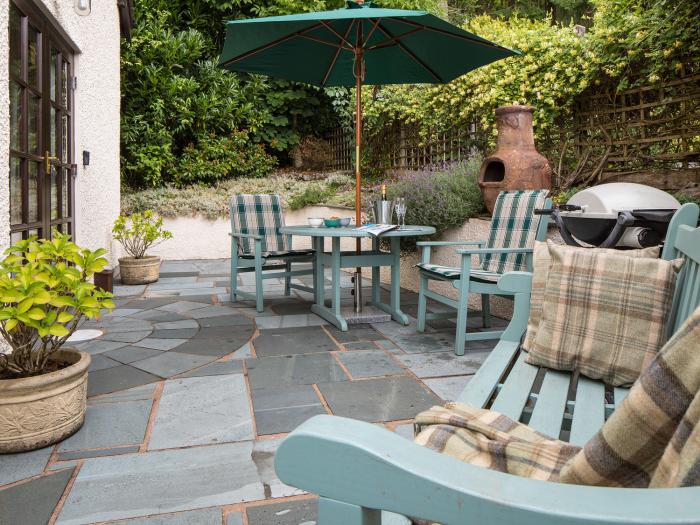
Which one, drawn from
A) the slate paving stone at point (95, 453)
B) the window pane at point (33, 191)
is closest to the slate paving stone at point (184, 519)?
the slate paving stone at point (95, 453)

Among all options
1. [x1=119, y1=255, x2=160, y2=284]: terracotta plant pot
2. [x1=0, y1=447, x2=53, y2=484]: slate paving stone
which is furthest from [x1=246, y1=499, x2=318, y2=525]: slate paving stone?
[x1=119, y1=255, x2=160, y2=284]: terracotta plant pot

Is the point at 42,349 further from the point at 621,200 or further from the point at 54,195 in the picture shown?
the point at 621,200

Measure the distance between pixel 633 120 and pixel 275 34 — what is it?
314 cm

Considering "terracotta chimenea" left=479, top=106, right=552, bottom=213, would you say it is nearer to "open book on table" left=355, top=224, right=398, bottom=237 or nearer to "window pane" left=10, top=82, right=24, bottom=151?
"open book on table" left=355, top=224, right=398, bottom=237

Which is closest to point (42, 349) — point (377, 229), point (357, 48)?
point (377, 229)

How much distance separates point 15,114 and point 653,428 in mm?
3571

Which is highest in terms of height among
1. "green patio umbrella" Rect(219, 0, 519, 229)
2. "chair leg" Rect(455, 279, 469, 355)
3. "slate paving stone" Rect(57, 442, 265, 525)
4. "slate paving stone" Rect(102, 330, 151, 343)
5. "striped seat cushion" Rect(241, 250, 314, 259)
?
"green patio umbrella" Rect(219, 0, 519, 229)

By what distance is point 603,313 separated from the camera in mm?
1617

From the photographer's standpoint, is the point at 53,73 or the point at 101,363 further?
the point at 53,73

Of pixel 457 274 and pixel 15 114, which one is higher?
pixel 15 114

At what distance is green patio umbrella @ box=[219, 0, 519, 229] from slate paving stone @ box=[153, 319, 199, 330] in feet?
5.01

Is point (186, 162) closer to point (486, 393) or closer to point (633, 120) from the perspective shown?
point (633, 120)

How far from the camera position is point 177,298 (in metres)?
4.97

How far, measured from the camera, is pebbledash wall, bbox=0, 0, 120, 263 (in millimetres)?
4777
